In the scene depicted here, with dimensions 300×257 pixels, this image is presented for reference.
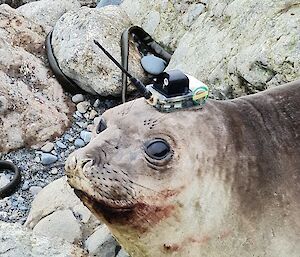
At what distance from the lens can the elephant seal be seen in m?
2.87

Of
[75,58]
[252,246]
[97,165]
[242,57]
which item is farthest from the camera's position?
[75,58]

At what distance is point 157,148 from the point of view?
2.88 metres

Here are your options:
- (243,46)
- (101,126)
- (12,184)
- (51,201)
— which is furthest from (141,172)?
(12,184)

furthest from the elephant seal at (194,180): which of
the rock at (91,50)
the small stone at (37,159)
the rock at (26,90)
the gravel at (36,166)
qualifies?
the rock at (91,50)

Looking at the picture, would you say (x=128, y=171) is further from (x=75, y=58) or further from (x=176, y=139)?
(x=75, y=58)

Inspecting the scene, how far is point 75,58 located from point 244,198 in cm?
342

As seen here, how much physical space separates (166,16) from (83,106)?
1101mm

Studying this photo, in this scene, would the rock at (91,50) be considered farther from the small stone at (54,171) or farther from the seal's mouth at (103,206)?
the seal's mouth at (103,206)

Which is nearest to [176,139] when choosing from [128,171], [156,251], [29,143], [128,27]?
[128,171]

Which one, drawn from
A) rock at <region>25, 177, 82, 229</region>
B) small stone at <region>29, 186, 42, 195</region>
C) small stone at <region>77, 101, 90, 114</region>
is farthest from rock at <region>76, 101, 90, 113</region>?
rock at <region>25, 177, 82, 229</region>

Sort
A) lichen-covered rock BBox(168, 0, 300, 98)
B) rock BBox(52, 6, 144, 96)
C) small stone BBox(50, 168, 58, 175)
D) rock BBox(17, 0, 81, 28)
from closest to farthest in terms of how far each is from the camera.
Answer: lichen-covered rock BBox(168, 0, 300, 98) → small stone BBox(50, 168, 58, 175) → rock BBox(52, 6, 144, 96) → rock BBox(17, 0, 81, 28)

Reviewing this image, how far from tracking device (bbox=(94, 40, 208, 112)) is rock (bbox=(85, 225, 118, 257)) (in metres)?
1.39

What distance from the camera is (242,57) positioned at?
5.09m

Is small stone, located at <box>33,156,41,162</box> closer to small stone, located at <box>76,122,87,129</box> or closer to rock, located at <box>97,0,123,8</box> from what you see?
small stone, located at <box>76,122,87,129</box>
